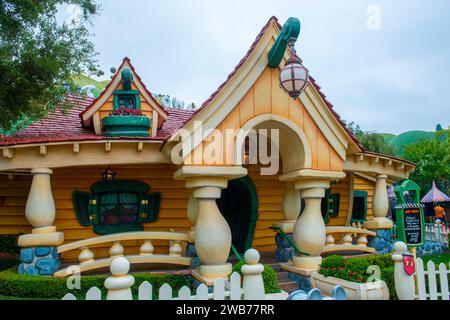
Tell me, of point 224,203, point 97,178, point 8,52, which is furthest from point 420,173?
point 8,52

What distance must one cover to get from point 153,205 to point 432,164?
1030 inches

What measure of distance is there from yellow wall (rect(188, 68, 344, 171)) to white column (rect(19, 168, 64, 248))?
10.1 feet

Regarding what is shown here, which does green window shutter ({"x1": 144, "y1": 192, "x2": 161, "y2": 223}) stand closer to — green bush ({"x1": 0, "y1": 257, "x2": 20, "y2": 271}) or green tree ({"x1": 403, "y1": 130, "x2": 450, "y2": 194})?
green bush ({"x1": 0, "y1": 257, "x2": 20, "y2": 271})

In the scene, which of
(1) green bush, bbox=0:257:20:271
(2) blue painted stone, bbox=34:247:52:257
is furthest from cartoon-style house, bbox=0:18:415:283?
(1) green bush, bbox=0:257:20:271

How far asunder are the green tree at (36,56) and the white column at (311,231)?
5531 millimetres

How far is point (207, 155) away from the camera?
235 inches

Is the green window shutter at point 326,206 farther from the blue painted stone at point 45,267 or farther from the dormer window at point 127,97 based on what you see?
the blue painted stone at point 45,267

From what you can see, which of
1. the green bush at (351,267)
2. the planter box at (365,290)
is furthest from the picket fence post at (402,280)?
the green bush at (351,267)

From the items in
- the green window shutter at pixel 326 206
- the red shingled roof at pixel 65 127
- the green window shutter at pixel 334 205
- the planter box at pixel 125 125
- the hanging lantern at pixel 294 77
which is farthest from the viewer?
the green window shutter at pixel 334 205

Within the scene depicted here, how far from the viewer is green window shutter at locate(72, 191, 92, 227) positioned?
7.96 m

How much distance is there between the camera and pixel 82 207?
316 inches

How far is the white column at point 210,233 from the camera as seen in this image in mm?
5793

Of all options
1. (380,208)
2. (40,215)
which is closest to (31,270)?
(40,215)
